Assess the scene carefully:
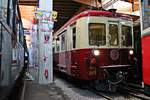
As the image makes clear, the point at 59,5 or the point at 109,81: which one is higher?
the point at 59,5

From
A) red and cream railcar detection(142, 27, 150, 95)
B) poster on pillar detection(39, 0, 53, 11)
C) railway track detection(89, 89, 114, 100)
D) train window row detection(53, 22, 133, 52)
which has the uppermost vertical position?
poster on pillar detection(39, 0, 53, 11)

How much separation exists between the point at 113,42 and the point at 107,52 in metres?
0.51

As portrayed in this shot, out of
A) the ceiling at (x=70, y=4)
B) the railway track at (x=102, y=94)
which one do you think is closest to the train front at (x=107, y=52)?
the railway track at (x=102, y=94)

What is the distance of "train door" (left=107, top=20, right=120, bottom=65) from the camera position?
11398mm

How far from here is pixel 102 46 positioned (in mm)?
11250

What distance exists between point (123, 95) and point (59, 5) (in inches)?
790

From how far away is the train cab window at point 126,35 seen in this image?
39.1 feet

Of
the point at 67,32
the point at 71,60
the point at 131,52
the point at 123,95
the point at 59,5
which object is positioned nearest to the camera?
the point at 123,95

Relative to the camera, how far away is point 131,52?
11898 mm

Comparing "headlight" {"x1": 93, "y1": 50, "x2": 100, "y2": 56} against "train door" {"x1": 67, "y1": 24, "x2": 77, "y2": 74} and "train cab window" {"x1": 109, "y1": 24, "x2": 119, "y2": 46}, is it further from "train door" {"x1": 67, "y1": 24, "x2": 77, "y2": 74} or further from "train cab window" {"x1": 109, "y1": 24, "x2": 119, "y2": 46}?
"train door" {"x1": 67, "y1": 24, "x2": 77, "y2": 74}

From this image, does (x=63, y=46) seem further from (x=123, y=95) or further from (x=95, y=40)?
(x=123, y=95)

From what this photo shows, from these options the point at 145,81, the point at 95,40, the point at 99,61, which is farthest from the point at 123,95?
the point at 145,81

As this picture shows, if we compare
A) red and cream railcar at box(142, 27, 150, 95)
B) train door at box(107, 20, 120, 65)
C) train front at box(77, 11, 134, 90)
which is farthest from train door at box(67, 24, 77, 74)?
red and cream railcar at box(142, 27, 150, 95)

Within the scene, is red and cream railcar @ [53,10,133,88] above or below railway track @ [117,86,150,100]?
above
